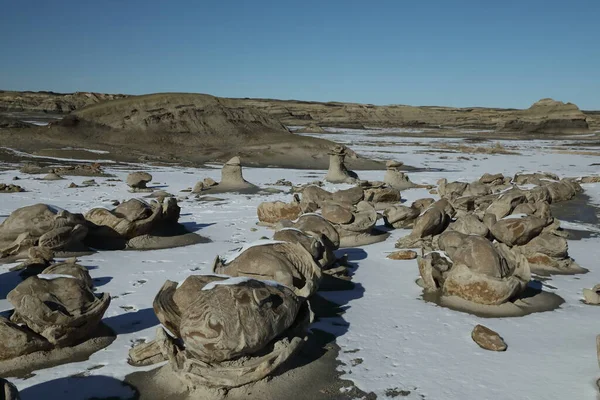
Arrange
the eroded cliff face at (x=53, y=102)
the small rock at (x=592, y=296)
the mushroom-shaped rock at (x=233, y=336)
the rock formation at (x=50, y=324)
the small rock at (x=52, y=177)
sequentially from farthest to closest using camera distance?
the eroded cliff face at (x=53, y=102) < the small rock at (x=52, y=177) < the small rock at (x=592, y=296) < the rock formation at (x=50, y=324) < the mushroom-shaped rock at (x=233, y=336)

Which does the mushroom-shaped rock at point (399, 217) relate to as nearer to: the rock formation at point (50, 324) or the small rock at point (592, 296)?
the small rock at point (592, 296)

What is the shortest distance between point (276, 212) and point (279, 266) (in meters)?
5.16

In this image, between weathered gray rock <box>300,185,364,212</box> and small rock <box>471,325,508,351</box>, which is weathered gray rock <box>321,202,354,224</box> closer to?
weathered gray rock <box>300,185,364,212</box>

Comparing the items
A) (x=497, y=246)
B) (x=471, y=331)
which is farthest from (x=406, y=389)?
Result: (x=497, y=246)

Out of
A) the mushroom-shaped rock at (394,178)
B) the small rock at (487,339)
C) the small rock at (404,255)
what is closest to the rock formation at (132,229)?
the small rock at (404,255)

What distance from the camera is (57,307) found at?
4730mm

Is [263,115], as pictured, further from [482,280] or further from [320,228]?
[482,280]

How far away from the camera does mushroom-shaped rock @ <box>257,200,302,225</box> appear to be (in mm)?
10766

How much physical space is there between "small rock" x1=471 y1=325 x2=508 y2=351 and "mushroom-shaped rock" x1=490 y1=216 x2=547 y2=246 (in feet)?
10.8

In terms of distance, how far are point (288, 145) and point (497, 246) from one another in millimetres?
20844

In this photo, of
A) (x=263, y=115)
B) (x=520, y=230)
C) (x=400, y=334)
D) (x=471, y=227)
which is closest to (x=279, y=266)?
(x=400, y=334)

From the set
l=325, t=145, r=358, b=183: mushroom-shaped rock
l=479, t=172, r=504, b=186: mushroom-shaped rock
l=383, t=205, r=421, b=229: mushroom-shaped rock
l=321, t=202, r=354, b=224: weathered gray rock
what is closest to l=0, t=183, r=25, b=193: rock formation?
l=321, t=202, r=354, b=224: weathered gray rock

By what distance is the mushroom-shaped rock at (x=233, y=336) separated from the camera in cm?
399

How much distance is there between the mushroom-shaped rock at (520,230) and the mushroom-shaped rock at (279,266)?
370 centimetres
